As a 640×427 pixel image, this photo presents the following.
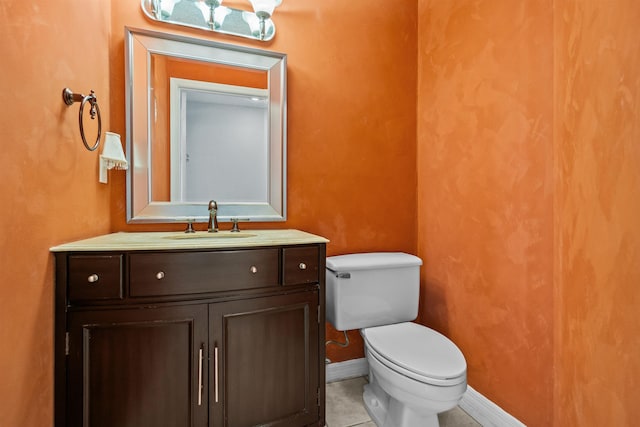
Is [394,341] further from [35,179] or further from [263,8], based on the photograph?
[263,8]

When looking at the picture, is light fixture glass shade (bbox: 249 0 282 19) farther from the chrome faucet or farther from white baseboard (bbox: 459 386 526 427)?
white baseboard (bbox: 459 386 526 427)

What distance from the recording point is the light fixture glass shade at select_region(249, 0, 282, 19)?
5.24 feet

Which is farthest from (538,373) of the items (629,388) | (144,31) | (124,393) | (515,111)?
(144,31)

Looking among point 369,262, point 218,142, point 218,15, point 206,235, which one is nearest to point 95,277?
point 206,235

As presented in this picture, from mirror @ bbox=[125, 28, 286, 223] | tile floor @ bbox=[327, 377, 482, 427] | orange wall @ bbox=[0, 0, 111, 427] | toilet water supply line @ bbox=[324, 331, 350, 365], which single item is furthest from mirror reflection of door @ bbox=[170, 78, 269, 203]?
tile floor @ bbox=[327, 377, 482, 427]

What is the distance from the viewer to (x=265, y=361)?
124 cm

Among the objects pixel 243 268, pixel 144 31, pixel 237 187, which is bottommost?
pixel 243 268

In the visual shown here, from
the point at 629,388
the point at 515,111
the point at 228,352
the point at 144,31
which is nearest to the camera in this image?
the point at 629,388

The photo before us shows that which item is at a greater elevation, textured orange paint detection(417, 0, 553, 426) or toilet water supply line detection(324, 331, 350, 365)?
textured orange paint detection(417, 0, 553, 426)

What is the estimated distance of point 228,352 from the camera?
1.19m

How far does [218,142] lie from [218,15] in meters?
0.67

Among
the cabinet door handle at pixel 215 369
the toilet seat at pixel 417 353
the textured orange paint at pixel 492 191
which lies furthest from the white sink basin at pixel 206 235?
the textured orange paint at pixel 492 191

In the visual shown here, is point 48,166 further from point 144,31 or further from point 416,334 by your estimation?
point 416,334

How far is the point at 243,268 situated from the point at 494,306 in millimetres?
1222
